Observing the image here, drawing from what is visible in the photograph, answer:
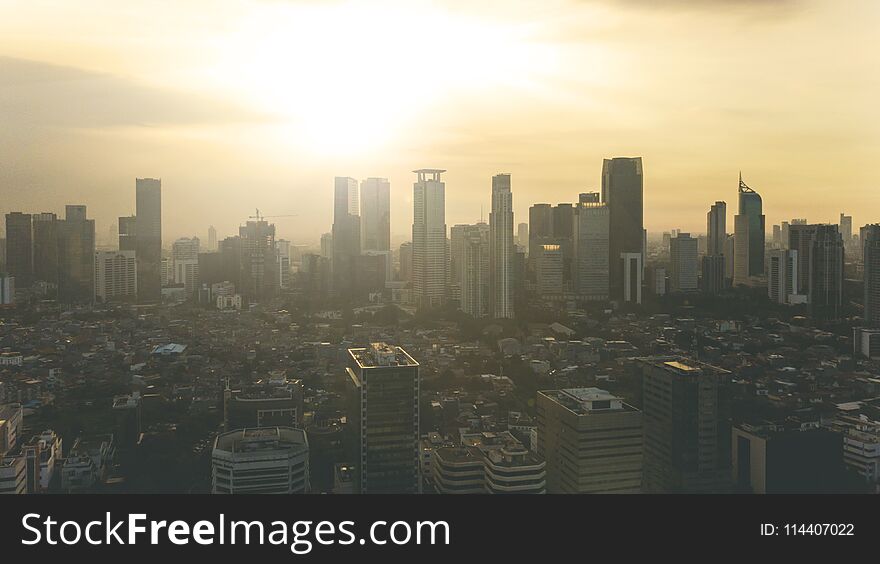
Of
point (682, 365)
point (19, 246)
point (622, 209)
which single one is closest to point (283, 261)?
point (19, 246)

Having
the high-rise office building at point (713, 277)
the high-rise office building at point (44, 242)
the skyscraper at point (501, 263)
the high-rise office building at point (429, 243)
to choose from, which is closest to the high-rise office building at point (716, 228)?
the high-rise office building at point (713, 277)

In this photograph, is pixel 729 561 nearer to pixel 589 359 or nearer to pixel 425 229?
pixel 589 359

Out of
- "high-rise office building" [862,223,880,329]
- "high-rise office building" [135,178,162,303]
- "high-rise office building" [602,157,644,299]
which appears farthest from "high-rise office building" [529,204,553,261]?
"high-rise office building" [135,178,162,303]

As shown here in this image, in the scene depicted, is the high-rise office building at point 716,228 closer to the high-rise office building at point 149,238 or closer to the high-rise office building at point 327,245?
the high-rise office building at point 327,245

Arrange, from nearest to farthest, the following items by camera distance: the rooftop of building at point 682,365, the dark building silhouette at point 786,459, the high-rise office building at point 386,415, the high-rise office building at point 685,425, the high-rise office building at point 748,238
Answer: the dark building silhouette at point 786,459 → the high-rise office building at point 685,425 → the high-rise office building at point 386,415 → the rooftop of building at point 682,365 → the high-rise office building at point 748,238

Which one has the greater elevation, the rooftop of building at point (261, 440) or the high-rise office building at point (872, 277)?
the high-rise office building at point (872, 277)

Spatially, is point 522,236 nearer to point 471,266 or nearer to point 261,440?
point 471,266
